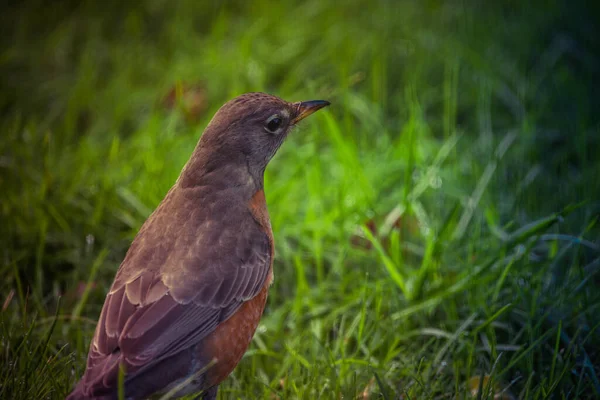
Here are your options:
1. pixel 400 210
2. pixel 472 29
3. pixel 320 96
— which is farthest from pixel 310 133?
pixel 472 29

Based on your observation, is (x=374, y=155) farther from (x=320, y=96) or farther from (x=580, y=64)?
(x=580, y=64)

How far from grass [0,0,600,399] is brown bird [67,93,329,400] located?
0.33m

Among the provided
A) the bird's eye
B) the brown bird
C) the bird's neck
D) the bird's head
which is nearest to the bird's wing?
the brown bird

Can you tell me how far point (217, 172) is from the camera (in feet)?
10.3

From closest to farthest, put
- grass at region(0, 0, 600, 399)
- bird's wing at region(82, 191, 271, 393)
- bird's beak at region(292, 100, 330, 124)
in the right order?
bird's wing at region(82, 191, 271, 393)
grass at region(0, 0, 600, 399)
bird's beak at region(292, 100, 330, 124)

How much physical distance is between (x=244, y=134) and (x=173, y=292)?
0.81 meters

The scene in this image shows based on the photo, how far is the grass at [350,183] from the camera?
10.8 ft

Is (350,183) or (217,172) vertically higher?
(217,172)

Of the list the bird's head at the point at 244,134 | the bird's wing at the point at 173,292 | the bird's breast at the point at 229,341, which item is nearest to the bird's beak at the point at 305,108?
the bird's head at the point at 244,134

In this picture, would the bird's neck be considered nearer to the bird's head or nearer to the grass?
the bird's head

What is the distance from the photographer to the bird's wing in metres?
2.61

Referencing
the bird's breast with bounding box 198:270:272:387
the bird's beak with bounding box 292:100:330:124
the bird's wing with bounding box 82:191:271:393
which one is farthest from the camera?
the bird's beak with bounding box 292:100:330:124

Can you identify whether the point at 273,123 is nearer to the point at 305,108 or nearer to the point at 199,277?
the point at 305,108

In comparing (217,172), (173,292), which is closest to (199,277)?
(173,292)
